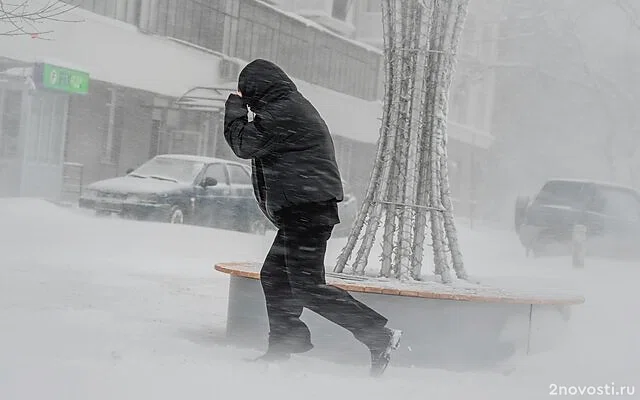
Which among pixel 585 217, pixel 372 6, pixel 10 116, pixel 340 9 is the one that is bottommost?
pixel 585 217

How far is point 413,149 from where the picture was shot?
709 cm

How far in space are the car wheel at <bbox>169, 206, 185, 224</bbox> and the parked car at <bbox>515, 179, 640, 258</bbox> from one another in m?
5.98

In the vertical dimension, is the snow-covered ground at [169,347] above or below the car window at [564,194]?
below

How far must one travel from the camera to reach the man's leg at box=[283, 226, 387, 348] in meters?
5.45

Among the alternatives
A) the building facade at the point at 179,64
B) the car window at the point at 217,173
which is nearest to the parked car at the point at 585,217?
the car window at the point at 217,173

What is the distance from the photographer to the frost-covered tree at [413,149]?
707cm

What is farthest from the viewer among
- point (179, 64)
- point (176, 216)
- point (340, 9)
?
point (340, 9)

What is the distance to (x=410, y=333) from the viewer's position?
6.27 m

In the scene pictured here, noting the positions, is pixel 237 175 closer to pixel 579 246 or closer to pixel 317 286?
pixel 579 246

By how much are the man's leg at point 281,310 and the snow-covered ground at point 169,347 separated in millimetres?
127

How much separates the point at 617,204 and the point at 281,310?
15043mm

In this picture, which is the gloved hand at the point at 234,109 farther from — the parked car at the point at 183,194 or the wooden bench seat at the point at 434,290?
the parked car at the point at 183,194

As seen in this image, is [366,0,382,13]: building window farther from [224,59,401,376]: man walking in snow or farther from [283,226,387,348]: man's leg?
[283,226,387,348]: man's leg

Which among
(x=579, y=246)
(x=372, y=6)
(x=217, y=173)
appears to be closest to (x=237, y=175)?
(x=217, y=173)
